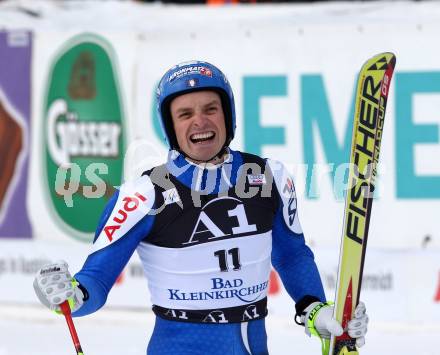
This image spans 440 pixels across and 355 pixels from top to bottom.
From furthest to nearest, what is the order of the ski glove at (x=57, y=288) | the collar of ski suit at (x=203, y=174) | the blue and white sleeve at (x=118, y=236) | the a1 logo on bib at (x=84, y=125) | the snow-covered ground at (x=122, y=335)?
the a1 logo on bib at (x=84, y=125)
the snow-covered ground at (x=122, y=335)
the collar of ski suit at (x=203, y=174)
the blue and white sleeve at (x=118, y=236)
the ski glove at (x=57, y=288)

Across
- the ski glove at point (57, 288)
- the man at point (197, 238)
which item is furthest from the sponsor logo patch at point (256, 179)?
the ski glove at point (57, 288)

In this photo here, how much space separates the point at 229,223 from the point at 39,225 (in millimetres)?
4388

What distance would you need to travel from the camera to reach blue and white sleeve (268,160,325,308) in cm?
431

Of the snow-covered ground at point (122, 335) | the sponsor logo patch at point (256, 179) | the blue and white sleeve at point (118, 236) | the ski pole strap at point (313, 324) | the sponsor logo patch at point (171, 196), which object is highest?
the sponsor logo patch at point (256, 179)

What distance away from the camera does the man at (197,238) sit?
4.08 metres

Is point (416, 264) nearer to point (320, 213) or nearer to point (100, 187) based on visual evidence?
point (320, 213)

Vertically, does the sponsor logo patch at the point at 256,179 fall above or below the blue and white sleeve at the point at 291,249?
above

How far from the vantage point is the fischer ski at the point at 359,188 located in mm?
4148

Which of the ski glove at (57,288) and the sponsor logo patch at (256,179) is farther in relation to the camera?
the sponsor logo patch at (256,179)

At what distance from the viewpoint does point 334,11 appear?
25.0 feet

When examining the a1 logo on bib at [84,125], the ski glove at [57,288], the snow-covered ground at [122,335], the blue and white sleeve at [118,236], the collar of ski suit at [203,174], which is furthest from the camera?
the a1 logo on bib at [84,125]

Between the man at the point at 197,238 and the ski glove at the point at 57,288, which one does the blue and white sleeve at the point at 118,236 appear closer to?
the man at the point at 197,238

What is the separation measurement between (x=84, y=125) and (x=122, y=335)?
5.30 feet

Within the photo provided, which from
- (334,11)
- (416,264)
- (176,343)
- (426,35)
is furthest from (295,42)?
(176,343)
